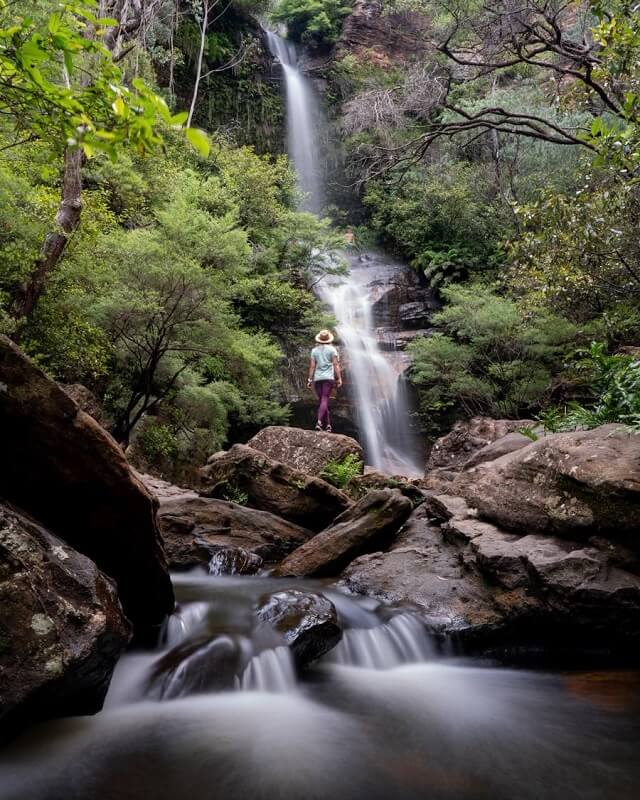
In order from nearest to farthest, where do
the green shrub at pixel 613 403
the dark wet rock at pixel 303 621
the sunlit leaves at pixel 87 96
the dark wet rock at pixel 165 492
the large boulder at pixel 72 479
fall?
the sunlit leaves at pixel 87 96
the large boulder at pixel 72 479
the dark wet rock at pixel 303 621
the green shrub at pixel 613 403
the dark wet rock at pixel 165 492

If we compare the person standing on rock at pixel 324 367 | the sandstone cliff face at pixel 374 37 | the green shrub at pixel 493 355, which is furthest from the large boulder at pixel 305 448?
the sandstone cliff face at pixel 374 37

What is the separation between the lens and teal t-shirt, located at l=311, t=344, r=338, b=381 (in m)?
11.6

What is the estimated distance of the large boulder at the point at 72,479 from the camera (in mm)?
3545

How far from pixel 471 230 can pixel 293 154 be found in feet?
35.6

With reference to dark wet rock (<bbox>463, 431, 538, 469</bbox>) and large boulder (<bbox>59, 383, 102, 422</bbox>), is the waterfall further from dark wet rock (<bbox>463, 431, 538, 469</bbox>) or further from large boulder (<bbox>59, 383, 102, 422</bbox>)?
dark wet rock (<bbox>463, 431, 538, 469</bbox>)

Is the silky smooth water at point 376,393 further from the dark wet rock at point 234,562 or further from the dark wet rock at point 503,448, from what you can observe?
the dark wet rock at point 234,562

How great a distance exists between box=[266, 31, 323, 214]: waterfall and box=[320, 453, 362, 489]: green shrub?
21015 mm

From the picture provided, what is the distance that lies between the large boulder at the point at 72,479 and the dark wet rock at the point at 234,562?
2.45 metres

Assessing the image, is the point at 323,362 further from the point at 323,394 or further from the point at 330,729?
the point at 330,729

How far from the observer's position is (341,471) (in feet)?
32.1

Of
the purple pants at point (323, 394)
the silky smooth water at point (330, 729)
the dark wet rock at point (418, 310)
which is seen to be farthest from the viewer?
the dark wet rock at point (418, 310)

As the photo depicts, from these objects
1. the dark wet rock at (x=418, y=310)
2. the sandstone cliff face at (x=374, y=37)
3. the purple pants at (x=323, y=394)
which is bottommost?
the purple pants at (x=323, y=394)

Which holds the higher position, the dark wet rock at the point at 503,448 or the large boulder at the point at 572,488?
the dark wet rock at the point at 503,448

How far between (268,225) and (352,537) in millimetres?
14272
